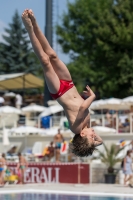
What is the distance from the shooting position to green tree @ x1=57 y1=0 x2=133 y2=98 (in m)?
27.9

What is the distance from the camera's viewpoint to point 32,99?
3070 centimetres

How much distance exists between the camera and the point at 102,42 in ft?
91.6

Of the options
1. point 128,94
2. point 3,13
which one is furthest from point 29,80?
point 3,13

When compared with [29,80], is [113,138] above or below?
below

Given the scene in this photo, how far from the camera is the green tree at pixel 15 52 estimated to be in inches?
1559

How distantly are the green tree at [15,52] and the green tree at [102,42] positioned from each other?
9.49m

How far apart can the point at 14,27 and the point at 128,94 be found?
15.5 metres

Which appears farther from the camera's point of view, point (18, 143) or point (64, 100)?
point (18, 143)

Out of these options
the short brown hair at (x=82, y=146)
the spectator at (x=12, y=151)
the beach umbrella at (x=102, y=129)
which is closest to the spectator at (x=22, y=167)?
the beach umbrella at (x=102, y=129)

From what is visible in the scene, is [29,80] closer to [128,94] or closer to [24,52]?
[128,94]

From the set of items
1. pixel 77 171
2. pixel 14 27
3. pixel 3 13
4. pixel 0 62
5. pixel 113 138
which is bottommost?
pixel 77 171

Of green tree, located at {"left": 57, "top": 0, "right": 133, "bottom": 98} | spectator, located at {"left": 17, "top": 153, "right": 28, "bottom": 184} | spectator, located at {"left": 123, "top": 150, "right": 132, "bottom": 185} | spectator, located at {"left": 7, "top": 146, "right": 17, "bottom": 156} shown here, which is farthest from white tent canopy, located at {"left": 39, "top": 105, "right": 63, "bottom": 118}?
green tree, located at {"left": 57, "top": 0, "right": 133, "bottom": 98}

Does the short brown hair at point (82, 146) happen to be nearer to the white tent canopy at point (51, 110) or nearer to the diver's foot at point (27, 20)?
the diver's foot at point (27, 20)

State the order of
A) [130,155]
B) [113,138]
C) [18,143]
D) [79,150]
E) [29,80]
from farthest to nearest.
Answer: [29,80], [18,143], [113,138], [130,155], [79,150]
